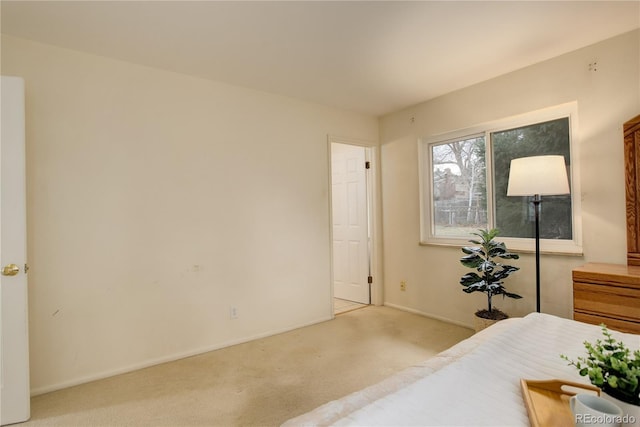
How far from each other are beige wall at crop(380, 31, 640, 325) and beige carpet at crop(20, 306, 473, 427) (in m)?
0.59

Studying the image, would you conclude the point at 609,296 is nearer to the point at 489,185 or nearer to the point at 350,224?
the point at 489,185

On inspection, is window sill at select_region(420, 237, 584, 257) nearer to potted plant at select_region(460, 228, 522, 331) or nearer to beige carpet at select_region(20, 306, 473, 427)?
potted plant at select_region(460, 228, 522, 331)

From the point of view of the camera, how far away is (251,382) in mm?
2363

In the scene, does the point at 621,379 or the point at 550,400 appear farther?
the point at 550,400

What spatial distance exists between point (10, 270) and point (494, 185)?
386 centimetres

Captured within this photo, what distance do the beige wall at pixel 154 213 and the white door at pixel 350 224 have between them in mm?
915

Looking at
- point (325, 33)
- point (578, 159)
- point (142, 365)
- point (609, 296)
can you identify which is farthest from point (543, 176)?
point (142, 365)

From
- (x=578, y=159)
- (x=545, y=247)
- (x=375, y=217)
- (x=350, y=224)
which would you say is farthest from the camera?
(x=350, y=224)

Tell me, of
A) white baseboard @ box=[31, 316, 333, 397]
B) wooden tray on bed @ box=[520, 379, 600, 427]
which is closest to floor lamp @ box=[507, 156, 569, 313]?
wooden tray on bed @ box=[520, 379, 600, 427]

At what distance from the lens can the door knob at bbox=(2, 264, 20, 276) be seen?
196cm

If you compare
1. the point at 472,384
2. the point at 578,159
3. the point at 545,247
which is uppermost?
the point at 578,159

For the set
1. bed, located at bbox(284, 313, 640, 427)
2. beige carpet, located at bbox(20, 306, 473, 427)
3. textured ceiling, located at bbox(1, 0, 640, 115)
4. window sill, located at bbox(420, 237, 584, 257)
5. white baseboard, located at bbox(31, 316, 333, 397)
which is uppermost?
textured ceiling, located at bbox(1, 0, 640, 115)

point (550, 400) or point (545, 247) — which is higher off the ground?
point (545, 247)

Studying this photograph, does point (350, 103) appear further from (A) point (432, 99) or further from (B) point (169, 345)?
(B) point (169, 345)
